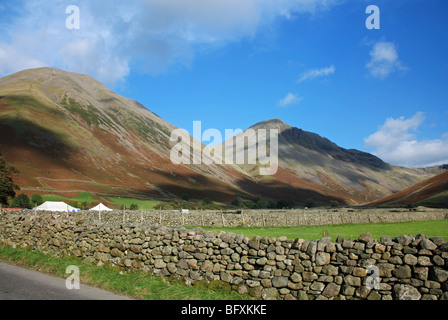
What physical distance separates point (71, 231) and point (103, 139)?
14719 cm

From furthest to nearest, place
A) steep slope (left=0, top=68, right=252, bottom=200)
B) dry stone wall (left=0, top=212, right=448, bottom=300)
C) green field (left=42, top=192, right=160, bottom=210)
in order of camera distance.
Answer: steep slope (left=0, top=68, right=252, bottom=200) → green field (left=42, top=192, right=160, bottom=210) → dry stone wall (left=0, top=212, right=448, bottom=300)

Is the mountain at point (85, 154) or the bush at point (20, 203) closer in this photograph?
the bush at point (20, 203)

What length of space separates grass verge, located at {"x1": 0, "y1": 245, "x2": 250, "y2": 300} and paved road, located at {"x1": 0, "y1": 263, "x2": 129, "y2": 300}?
17.3 inches

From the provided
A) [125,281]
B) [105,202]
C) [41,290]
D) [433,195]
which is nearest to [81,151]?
[105,202]

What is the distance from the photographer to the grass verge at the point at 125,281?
410 inches

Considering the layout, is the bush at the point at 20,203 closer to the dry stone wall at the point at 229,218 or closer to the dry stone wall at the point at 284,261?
the dry stone wall at the point at 229,218

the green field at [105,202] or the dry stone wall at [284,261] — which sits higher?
the green field at [105,202]

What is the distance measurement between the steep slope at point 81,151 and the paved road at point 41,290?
87.7 metres

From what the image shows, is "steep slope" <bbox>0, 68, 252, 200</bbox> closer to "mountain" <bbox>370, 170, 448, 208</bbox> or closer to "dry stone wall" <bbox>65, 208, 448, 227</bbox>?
"dry stone wall" <bbox>65, 208, 448, 227</bbox>

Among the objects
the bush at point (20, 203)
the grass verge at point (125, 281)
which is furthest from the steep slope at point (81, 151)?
the grass verge at point (125, 281)

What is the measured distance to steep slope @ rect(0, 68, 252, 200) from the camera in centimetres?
10725

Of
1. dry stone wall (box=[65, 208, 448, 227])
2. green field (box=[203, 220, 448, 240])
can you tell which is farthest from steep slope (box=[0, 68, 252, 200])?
green field (box=[203, 220, 448, 240])

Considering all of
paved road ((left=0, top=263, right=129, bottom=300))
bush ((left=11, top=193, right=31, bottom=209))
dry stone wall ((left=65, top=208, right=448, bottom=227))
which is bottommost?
paved road ((left=0, top=263, right=129, bottom=300))
